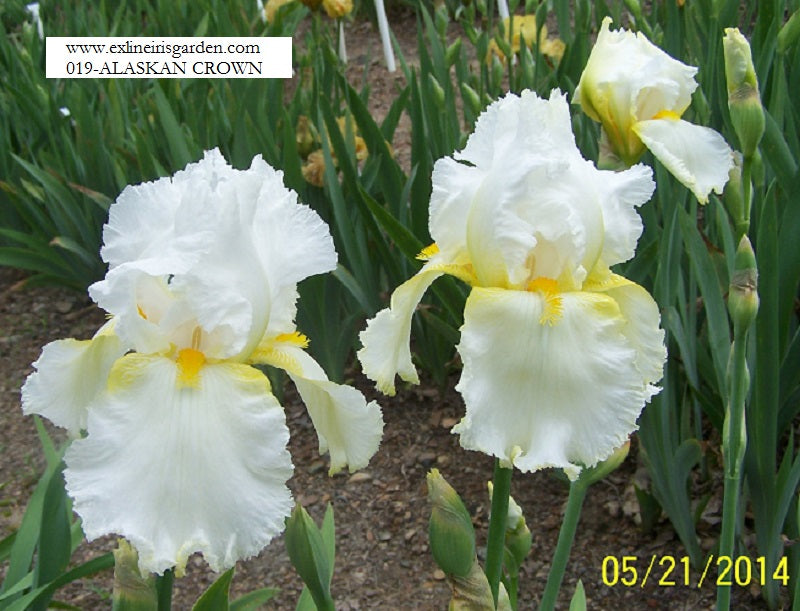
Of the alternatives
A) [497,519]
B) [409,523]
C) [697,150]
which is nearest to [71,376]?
[497,519]

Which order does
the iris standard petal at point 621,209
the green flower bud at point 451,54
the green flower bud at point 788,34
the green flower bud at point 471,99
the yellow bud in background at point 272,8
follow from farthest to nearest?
the yellow bud in background at point 272,8, the green flower bud at point 451,54, the green flower bud at point 471,99, the green flower bud at point 788,34, the iris standard petal at point 621,209

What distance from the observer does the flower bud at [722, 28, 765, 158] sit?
0.90 metres

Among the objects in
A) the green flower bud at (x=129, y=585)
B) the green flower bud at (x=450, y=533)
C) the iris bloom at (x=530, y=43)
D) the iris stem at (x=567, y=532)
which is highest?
the iris bloom at (x=530, y=43)

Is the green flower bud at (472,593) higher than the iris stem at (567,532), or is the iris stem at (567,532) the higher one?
the green flower bud at (472,593)

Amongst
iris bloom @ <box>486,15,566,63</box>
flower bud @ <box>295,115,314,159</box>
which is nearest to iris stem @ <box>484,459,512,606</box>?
flower bud @ <box>295,115,314,159</box>

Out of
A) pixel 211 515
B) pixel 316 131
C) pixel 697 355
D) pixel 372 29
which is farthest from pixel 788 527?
pixel 372 29

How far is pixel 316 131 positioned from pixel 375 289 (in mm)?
578

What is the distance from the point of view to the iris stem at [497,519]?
30.1 inches

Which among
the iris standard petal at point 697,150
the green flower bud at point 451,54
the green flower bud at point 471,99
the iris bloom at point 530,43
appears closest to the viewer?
the iris standard petal at point 697,150

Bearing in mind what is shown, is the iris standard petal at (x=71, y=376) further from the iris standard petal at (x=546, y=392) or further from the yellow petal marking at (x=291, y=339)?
the iris standard petal at (x=546, y=392)

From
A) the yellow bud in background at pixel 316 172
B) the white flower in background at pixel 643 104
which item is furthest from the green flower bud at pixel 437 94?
the white flower in background at pixel 643 104

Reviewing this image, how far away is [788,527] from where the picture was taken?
1605mm

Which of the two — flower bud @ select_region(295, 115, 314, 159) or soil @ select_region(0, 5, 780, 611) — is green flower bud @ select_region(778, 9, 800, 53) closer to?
soil @ select_region(0, 5, 780, 611)

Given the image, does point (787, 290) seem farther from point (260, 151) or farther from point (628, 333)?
point (260, 151)
